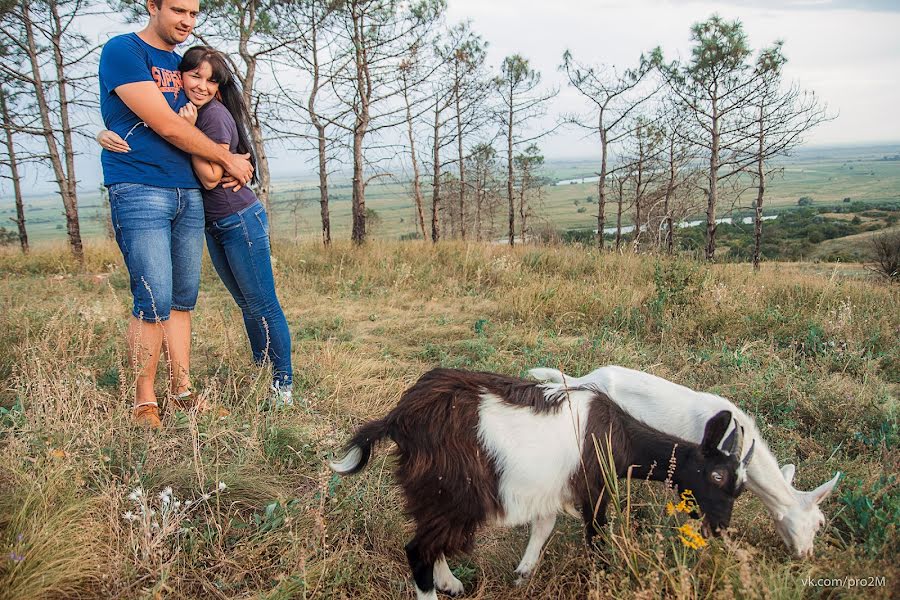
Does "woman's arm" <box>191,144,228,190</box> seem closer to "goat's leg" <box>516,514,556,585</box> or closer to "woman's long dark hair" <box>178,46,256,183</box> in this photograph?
"woman's long dark hair" <box>178,46,256,183</box>

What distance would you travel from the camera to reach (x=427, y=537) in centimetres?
185

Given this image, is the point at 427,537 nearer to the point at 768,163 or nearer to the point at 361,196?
the point at 361,196

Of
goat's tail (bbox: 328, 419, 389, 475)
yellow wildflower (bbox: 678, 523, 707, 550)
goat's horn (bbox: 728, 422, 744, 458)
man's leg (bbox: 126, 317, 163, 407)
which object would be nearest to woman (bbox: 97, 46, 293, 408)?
man's leg (bbox: 126, 317, 163, 407)

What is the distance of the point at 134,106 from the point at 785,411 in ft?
13.2

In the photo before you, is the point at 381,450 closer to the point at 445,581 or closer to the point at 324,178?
the point at 445,581

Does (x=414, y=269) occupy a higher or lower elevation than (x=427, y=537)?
higher

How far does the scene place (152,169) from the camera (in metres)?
2.47

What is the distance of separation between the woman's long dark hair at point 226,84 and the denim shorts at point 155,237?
478 millimetres

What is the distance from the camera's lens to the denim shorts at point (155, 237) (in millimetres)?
2428

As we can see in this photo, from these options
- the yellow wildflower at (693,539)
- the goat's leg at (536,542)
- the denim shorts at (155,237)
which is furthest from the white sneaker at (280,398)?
the yellow wildflower at (693,539)

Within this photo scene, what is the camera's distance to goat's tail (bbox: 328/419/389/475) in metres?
1.96

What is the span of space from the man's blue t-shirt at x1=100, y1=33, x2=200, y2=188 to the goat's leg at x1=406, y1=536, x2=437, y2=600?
199 centimetres

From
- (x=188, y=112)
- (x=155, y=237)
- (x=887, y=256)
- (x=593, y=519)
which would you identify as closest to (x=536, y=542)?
(x=593, y=519)

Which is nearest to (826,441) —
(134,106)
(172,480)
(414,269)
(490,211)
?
(172,480)
